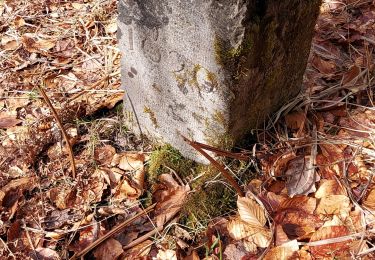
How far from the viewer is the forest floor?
5.21 ft

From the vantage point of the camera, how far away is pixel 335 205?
1.62m

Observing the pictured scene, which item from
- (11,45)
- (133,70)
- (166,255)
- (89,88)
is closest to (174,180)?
(166,255)

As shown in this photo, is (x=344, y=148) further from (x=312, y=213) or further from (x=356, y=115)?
(x=312, y=213)

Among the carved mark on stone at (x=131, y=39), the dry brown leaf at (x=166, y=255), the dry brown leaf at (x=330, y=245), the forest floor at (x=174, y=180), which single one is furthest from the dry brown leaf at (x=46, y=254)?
the dry brown leaf at (x=330, y=245)

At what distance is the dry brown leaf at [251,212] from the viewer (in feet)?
5.24

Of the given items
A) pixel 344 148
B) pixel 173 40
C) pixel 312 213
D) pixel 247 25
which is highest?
pixel 247 25

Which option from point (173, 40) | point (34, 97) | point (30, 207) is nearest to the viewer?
point (173, 40)

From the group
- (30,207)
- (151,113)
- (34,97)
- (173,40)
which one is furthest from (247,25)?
(34,97)

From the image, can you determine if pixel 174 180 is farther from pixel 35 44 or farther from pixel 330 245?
pixel 35 44

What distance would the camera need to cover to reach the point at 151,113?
1.82 meters

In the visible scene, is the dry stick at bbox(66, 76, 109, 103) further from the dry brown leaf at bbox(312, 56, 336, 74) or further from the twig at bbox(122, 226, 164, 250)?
→ the dry brown leaf at bbox(312, 56, 336, 74)

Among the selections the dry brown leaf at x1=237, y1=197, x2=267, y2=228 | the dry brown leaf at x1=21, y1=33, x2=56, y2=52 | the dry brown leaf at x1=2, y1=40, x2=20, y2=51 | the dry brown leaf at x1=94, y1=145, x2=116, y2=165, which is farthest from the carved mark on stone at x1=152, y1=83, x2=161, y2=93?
the dry brown leaf at x1=2, y1=40, x2=20, y2=51

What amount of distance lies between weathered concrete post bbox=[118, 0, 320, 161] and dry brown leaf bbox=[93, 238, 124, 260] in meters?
0.49

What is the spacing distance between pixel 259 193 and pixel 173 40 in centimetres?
69
